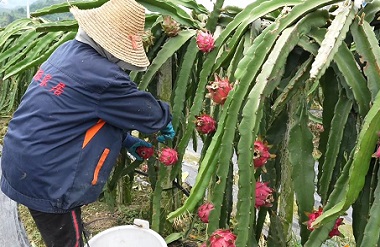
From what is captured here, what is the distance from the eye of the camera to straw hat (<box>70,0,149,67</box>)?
123cm

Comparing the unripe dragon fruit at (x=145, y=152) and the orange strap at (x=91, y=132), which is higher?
the orange strap at (x=91, y=132)

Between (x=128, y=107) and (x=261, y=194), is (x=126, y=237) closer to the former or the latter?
(x=128, y=107)

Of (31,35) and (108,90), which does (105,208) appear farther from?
(108,90)

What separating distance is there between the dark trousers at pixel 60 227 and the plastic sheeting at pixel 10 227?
0.67 metres

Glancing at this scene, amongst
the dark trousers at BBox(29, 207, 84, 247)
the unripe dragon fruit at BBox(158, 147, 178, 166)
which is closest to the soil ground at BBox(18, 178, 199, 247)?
the dark trousers at BBox(29, 207, 84, 247)

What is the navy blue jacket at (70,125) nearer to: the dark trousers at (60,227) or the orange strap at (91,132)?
the orange strap at (91,132)

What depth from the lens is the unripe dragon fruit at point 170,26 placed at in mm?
1473

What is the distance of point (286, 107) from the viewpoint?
44.8 inches

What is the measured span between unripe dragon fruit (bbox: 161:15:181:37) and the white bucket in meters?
0.68

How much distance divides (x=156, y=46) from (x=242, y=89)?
70cm

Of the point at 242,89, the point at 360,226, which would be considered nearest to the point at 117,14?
the point at 242,89

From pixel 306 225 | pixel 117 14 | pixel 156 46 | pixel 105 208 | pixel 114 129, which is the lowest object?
pixel 105 208

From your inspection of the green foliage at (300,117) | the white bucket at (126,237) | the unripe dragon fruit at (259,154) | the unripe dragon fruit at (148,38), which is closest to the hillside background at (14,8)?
the unripe dragon fruit at (148,38)

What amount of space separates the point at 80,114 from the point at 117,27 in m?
0.28
